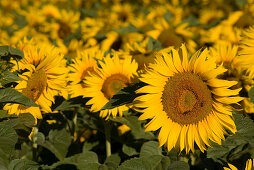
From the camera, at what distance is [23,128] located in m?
2.41

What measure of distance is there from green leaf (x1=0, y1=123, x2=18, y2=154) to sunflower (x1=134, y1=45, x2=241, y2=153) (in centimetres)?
79

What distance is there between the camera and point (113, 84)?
286 centimetres

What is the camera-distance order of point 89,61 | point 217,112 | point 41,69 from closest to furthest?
1. point 217,112
2. point 41,69
3. point 89,61

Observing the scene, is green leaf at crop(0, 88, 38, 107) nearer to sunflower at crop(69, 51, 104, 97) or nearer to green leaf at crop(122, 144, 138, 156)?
sunflower at crop(69, 51, 104, 97)

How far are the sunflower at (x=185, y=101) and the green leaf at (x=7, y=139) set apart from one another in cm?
79

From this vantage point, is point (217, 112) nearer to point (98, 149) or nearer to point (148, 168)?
point (148, 168)

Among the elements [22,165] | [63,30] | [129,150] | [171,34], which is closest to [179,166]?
[129,150]

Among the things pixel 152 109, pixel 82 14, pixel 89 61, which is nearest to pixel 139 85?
pixel 152 109

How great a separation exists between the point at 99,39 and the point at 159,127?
254 centimetres

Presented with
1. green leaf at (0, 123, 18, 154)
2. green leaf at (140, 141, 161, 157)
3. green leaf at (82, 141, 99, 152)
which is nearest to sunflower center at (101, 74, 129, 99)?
green leaf at (140, 141, 161, 157)

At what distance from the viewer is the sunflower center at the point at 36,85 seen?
2.56m

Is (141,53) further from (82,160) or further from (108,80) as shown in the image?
(82,160)

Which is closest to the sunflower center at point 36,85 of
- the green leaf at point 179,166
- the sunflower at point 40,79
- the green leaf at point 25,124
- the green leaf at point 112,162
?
the sunflower at point 40,79

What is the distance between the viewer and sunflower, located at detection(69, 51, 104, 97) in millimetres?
2924
